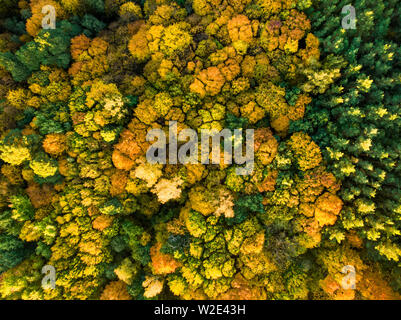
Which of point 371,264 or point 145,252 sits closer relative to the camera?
point 371,264

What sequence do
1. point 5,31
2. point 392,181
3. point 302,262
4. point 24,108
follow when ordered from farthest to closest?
1. point 5,31
2. point 24,108
3. point 302,262
4. point 392,181

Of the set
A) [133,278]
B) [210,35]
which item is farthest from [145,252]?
[210,35]

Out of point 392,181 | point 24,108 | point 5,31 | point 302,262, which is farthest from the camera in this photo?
point 5,31

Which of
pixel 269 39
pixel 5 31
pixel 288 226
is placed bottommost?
pixel 288 226

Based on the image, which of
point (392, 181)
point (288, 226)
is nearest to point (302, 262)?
point (288, 226)

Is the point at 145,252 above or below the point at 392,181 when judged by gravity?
below
